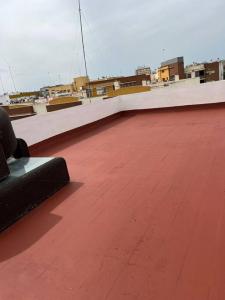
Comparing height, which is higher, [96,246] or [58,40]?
[58,40]

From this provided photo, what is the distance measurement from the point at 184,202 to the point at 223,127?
2518mm

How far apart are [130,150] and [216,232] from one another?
6.84ft

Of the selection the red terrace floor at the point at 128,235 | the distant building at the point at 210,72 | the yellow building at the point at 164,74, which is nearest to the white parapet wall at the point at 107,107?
the red terrace floor at the point at 128,235

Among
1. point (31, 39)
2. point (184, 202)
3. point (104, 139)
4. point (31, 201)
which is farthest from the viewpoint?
point (31, 39)

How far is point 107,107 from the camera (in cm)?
611

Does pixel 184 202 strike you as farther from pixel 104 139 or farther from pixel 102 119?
pixel 102 119

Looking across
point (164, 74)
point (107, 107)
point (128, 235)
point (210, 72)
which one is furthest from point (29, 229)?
point (210, 72)

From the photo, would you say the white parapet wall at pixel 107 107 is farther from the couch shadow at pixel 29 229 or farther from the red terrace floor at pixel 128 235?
the couch shadow at pixel 29 229

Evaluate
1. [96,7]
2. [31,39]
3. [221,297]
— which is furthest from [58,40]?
[221,297]

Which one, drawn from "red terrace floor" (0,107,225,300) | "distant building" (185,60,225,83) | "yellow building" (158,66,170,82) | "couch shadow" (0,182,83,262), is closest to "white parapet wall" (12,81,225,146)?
"red terrace floor" (0,107,225,300)

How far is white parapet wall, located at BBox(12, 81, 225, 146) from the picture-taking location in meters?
4.14

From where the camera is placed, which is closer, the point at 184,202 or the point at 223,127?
the point at 184,202

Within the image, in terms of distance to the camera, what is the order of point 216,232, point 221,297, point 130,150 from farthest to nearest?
point 130,150 → point 216,232 → point 221,297

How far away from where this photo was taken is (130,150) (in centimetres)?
349
